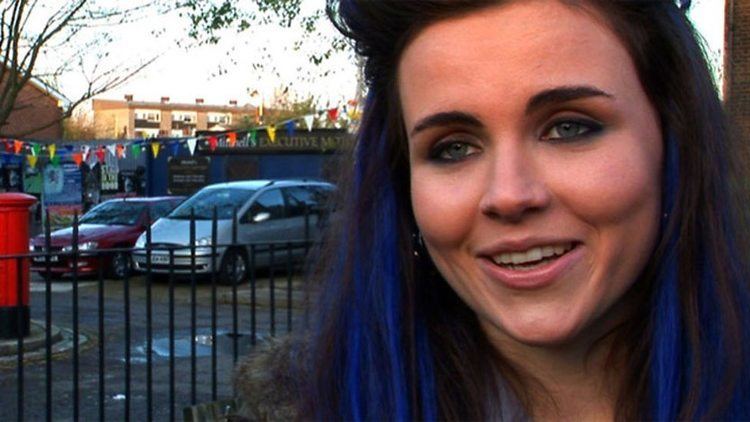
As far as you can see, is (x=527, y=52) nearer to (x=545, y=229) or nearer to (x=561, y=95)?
(x=561, y=95)

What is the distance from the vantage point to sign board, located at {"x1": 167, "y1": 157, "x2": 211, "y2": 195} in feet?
89.1

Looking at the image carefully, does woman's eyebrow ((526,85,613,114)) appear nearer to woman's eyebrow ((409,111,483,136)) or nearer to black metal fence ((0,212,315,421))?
woman's eyebrow ((409,111,483,136))

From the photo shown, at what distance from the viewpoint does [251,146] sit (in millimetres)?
27172

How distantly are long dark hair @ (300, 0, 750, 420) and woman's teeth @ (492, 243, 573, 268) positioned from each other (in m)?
0.15

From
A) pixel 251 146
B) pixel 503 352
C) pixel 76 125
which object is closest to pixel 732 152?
pixel 503 352

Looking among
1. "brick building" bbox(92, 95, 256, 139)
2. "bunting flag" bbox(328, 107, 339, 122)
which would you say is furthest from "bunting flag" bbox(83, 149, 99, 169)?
"brick building" bbox(92, 95, 256, 139)

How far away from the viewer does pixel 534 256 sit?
117cm

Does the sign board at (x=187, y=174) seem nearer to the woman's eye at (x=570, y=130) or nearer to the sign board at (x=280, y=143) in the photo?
the sign board at (x=280, y=143)

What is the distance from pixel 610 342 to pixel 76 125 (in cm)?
6246

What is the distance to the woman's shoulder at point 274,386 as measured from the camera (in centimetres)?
140

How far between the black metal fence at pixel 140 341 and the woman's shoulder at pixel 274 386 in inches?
98.2

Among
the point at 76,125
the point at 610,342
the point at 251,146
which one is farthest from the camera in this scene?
the point at 76,125

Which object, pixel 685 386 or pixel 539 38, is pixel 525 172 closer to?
pixel 539 38

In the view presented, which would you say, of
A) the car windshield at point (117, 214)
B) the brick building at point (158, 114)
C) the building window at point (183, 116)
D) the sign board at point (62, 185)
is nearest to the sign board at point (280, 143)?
the sign board at point (62, 185)
